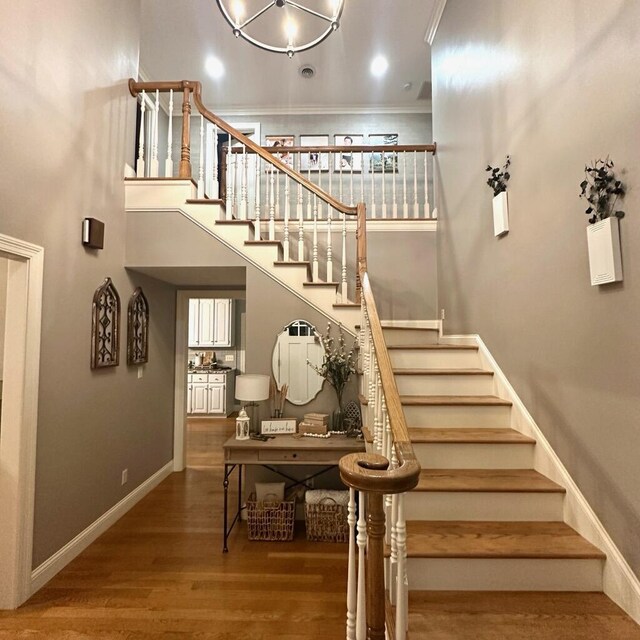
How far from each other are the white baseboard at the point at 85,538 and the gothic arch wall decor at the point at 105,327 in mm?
1212

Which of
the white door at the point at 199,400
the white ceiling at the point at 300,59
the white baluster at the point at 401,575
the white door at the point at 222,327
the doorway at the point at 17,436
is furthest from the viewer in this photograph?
the white door at the point at 222,327

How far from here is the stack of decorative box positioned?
10.1ft

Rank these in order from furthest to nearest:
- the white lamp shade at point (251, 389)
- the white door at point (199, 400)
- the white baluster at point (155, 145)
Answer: the white door at point (199, 400), the white baluster at point (155, 145), the white lamp shade at point (251, 389)

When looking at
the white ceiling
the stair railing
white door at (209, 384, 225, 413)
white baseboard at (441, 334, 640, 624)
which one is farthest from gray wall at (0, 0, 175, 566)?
white door at (209, 384, 225, 413)

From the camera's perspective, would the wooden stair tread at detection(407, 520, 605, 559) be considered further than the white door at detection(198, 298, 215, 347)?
No

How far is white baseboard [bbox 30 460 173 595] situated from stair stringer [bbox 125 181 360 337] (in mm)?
2392

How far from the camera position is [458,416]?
253 centimetres

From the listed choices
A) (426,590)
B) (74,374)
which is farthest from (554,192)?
(74,374)

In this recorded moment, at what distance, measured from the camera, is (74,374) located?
8.47ft

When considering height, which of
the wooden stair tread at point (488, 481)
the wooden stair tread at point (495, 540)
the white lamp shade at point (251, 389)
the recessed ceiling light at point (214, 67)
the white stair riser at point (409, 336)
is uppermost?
the recessed ceiling light at point (214, 67)

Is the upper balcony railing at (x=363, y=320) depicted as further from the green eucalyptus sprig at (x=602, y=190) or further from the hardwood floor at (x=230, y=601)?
the green eucalyptus sprig at (x=602, y=190)

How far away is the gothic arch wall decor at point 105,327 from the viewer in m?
2.80

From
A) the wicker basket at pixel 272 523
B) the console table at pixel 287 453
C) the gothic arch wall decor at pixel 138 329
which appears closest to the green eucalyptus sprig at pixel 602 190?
the console table at pixel 287 453

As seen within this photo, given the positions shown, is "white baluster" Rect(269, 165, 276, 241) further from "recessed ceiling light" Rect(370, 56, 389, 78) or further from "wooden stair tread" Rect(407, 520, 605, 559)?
"wooden stair tread" Rect(407, 520, 605, 559)
